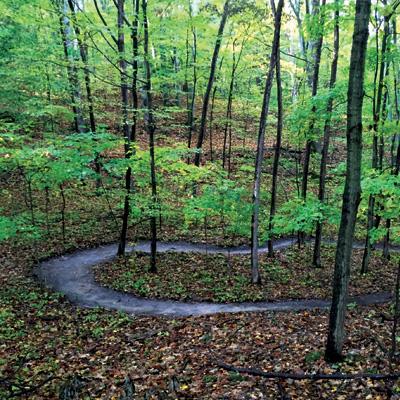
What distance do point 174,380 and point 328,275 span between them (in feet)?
28.9

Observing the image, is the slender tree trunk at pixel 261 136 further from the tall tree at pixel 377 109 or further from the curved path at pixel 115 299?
the tall tree at pixel 377 109

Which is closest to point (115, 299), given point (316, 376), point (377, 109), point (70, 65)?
point (316, 376)

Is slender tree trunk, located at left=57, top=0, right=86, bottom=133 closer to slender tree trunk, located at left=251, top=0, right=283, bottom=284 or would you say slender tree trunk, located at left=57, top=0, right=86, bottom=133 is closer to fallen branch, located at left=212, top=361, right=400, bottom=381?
slender tree trunk, located at left=251, top=0, right=283, bottom=284

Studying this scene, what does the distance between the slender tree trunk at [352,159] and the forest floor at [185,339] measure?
1.08 m

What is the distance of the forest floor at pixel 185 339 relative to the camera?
15.9ft

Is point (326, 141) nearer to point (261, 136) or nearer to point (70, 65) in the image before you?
point (261, 136)

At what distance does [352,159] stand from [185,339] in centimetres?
555

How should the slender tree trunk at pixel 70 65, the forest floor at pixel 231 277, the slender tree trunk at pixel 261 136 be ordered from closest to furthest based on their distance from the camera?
the slender tree trunk at pixel 261 136, the forest floor at pixel 231 277, the slender tree trunk at pixel 70 65

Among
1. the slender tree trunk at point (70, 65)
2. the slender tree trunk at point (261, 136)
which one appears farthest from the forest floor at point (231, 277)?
the slender tree trunk at point (70, 65)

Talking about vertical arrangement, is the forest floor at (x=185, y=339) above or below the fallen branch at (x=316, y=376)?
below

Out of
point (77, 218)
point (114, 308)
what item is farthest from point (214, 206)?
point (77, 218)

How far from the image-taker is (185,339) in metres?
7.13

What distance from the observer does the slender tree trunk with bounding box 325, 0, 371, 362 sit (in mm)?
4262

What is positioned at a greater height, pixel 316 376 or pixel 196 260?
pixel 316 376
